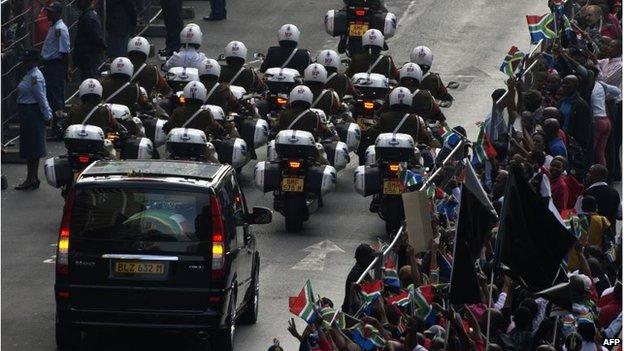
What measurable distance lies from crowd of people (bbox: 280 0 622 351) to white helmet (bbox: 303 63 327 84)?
107 inches

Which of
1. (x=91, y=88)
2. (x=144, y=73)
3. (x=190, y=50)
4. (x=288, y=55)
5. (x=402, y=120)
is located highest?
(x=91, y=88)

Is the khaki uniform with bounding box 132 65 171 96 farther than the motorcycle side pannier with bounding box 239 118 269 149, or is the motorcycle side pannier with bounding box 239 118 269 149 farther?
the khaki uniform with bounding box 132 65 171 96

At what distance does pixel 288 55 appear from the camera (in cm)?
3077

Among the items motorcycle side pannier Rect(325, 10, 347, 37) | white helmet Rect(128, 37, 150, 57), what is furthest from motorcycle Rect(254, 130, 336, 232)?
motorcycle side pannier Rect(325, 10, 347, 37)

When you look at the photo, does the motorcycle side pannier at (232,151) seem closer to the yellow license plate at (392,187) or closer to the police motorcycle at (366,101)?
the police motorcycle at (366,101)

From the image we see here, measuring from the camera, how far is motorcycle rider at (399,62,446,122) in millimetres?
27484

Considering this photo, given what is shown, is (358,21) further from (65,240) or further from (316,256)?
(65,240)

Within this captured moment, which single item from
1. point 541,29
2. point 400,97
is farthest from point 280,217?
point 541,29

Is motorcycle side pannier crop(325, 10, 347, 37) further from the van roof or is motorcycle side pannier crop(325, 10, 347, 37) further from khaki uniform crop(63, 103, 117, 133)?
the van roof

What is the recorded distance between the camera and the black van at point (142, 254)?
18672mm

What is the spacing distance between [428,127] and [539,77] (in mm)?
1742

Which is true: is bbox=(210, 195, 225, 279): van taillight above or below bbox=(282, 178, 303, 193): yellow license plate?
above

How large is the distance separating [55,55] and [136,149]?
14.3 feet

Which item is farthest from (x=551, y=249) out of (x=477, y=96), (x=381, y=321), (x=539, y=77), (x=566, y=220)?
(x=477, y=96)
